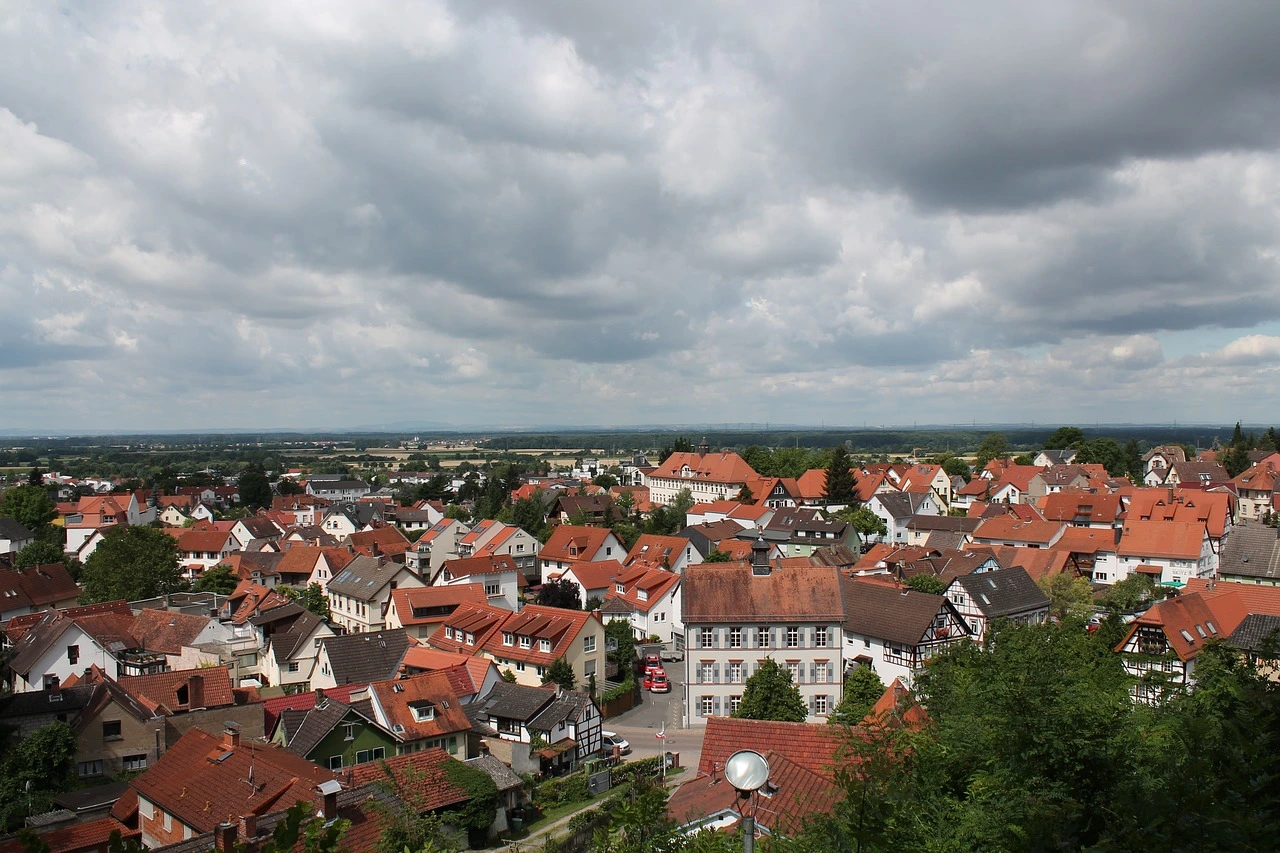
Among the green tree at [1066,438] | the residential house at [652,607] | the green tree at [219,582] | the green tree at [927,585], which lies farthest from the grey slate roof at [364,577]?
the green tree at [1066,438]

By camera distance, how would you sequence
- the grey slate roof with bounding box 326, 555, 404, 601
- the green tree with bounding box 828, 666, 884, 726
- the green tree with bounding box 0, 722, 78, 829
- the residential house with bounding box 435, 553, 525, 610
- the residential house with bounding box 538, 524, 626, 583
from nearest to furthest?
the green tree with bounding box 0, 722, 78, 829 → the green tree with bounding box 828, 666, 884, 726 → the grey slate roof with bounding box 326, 555, 404, 601 → the residential house with bounding box 435, 553, 525, 610 → the residential house with bounding box 538, 524, 626, 583

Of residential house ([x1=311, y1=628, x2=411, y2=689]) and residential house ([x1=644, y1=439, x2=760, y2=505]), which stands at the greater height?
residential house ([x1=644, y1=439, x2=760, y2=505])

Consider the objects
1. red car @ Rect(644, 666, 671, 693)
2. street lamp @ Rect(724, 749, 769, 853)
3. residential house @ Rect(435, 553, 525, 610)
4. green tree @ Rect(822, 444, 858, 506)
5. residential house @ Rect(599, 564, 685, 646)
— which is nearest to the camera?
street lamp @ Rect(724, 749, 769, 853)

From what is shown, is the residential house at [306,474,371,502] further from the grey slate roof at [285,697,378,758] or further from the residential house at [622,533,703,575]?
the grey slate roof at [285,697,378,758]

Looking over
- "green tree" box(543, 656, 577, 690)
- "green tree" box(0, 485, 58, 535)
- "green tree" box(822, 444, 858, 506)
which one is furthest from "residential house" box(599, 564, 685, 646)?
"green tree" box(0, 485, 58, 535)

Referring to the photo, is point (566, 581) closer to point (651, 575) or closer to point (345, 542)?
point (651, 575)

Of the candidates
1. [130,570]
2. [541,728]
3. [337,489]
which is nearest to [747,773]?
[541,728]

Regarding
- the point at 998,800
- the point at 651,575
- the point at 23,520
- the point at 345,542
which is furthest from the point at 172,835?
the point at 23,520

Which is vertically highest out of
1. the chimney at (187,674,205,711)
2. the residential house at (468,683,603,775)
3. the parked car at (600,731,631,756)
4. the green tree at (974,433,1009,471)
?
the green tree at (974,433,1009,471)

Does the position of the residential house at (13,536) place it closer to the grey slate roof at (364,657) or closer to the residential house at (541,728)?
the grey slate roof at (364,657)
